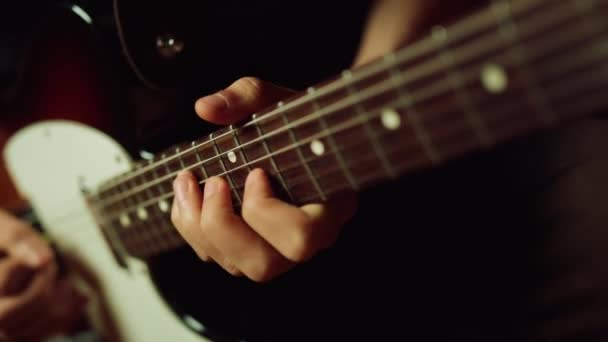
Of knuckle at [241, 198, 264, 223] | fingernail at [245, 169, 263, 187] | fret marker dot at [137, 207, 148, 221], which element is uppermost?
fret marker dot at [137, 207, 148, 221]

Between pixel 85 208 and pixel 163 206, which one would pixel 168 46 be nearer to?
pixel 163 206

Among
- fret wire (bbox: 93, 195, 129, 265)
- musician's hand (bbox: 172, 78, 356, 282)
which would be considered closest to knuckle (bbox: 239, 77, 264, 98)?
musician's hand (bbox: 172, 78, 356, 282)

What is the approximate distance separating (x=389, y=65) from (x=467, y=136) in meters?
0.08

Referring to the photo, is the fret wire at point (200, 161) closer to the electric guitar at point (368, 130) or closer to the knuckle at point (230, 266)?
the electric guitar at point (368, 130)

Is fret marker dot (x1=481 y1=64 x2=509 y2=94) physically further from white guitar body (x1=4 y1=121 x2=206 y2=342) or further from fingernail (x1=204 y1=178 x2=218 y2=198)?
white guitar body (x1=4 y1=121 x2=206 y2=342)

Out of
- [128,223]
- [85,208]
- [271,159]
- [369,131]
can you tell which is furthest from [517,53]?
[85,208]

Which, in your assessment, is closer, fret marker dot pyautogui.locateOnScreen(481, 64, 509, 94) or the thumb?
fret marker dot pyautogui.locateOnScreen(481, 64, 509, 94)

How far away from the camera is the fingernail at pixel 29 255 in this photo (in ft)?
2.93

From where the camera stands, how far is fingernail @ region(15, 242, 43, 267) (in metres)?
0.89

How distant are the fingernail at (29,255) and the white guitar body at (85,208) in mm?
60

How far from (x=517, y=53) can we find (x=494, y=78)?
0.07 feet

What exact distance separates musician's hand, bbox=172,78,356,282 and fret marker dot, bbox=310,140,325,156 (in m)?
0.07

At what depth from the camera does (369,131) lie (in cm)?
38

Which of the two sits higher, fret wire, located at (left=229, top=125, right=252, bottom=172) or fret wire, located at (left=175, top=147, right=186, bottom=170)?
fret wire, located at (left=175, top=147, right=186, bottom=170)
